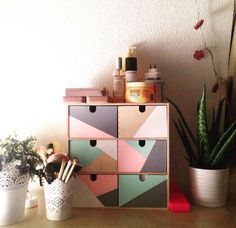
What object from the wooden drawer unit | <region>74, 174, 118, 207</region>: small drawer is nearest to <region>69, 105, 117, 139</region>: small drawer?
the wooden drawer unit

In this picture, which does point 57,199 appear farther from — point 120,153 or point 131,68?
point 131,68

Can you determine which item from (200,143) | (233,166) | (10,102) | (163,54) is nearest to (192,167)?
(200,143)

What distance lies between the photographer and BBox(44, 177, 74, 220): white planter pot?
702 millimetres

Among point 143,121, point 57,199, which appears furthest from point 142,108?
point 57,199

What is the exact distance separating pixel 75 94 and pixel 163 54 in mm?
348

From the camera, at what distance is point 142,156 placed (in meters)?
0.78

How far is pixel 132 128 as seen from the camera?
0.78m

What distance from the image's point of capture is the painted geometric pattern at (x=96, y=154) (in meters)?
0.79

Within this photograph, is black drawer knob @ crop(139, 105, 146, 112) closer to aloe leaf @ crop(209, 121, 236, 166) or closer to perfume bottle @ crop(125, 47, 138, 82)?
perfume bottle @ crop(125, 47, 138, 82)

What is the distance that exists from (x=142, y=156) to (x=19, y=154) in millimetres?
345

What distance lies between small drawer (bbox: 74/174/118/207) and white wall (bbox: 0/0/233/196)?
0.21m

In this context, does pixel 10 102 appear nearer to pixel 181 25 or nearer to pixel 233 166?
pixel 181 25

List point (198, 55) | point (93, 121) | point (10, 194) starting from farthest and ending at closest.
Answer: point (198, 55) < point (93, 121) < point (10, 194)

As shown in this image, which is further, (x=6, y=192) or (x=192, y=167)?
(x=192, y=167)
